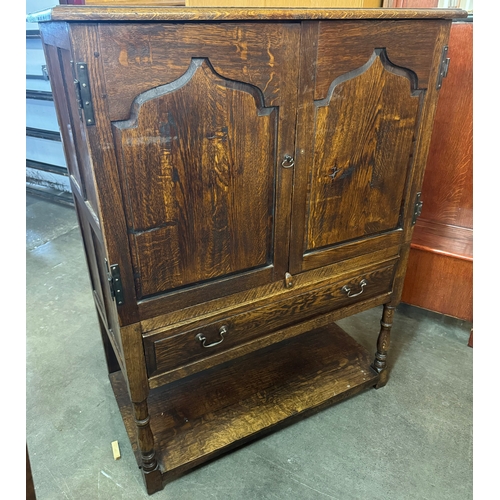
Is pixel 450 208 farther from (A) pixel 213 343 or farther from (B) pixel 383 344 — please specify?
(A) pixel 213 343

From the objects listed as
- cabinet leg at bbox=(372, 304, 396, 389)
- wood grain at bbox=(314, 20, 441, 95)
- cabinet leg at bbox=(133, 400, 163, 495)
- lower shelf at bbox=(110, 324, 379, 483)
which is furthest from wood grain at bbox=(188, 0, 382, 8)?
lower shelf at bbox=(110, 324, 379, 483)

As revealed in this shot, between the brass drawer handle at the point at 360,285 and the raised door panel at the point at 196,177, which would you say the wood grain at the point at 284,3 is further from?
the brass drawer handle at the point at 360,285

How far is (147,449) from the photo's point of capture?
4.35ft

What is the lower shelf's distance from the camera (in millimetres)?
1467

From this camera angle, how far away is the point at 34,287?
2529 mm

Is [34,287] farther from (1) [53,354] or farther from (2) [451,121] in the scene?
(2) [451,121]

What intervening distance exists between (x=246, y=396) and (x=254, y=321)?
0.47m

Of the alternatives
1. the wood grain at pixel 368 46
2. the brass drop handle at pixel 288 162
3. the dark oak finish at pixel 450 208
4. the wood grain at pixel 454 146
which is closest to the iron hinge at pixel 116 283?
the brass drop handle at pixel 288 162

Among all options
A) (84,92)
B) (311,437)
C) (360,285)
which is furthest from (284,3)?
(311,437)

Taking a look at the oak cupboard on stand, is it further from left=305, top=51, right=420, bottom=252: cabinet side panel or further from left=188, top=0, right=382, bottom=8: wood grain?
left=188, top=0, right=382, bottom=8: wood grain

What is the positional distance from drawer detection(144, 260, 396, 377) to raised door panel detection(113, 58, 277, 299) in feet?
0.50

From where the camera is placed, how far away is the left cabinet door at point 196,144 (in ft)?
2.89

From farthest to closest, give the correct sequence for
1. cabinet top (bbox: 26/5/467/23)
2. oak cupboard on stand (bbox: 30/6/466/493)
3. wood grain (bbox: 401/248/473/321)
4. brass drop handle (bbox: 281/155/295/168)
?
1. wood grain (bbox: 401/248/473/321)
2. brass drop handle (bbox: 281/155/295/168)
3. oak cupboard on stand (bbox: 30/6/466/493)
4. cabinet top (bbox: 26/5/467/23)

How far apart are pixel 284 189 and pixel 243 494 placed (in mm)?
998
